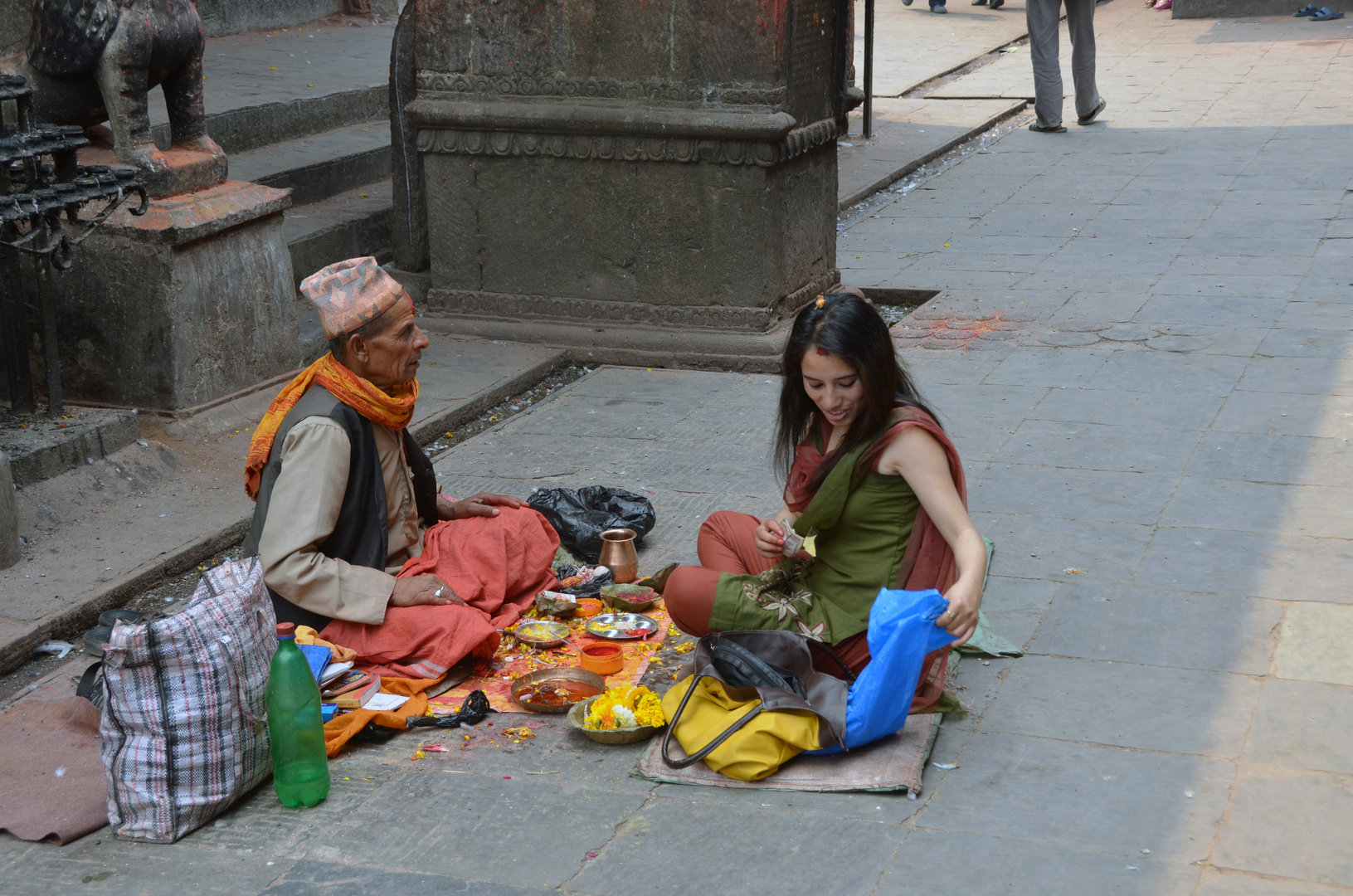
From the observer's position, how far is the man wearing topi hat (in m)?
3.48

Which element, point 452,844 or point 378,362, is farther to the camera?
point 378,362

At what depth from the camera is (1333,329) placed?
6.55m

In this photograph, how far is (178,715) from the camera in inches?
116

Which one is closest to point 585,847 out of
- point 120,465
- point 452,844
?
point 452,844

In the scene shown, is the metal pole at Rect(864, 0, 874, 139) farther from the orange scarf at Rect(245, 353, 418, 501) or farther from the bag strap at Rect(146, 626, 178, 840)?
the bag strap at Rect(146, 626, 178, 840)

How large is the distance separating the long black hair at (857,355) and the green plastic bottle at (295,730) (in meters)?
1.26

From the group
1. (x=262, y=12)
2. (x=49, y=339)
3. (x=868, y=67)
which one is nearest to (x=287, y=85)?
(x=262, y=12)

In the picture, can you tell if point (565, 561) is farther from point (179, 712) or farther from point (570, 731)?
point (179, 712)

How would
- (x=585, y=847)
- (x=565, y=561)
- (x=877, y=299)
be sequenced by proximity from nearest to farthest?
(x=585, y=847) → (x=565, y=561) → (x=877, y=299)

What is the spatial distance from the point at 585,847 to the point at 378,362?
140 centimetres

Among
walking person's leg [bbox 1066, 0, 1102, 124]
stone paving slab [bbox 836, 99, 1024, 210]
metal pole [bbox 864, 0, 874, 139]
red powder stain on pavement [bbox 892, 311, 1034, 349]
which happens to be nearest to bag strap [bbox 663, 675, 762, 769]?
red powder stain on pavement [bbox 892, 311, 1034, 349]

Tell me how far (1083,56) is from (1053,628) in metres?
9.11

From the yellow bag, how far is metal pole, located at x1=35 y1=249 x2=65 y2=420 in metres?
2.98

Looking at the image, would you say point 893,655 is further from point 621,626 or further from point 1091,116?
point 1091,116
